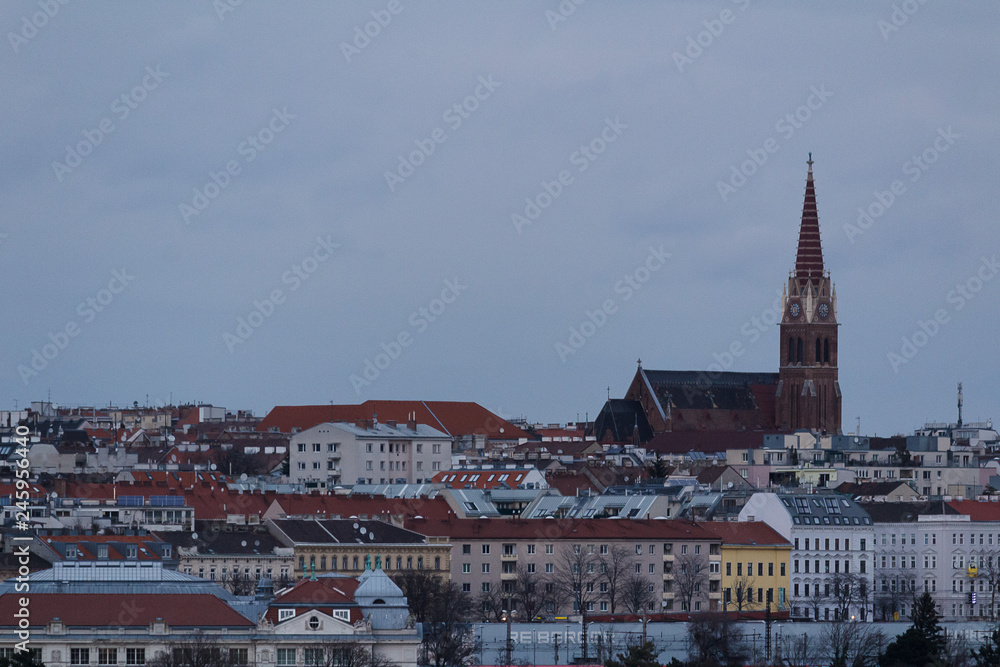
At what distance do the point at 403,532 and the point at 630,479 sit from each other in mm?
46800

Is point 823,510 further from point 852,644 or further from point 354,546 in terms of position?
point 852,644

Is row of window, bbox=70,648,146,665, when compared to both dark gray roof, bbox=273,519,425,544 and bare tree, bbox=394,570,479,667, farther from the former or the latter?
dark gray roof, bbox=273,519,425,544

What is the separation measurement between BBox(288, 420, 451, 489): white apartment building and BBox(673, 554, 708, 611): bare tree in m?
48.3

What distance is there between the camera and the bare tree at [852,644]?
321 feet

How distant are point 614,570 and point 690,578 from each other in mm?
3275

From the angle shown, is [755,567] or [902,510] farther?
[902,510]

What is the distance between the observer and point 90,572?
88375 millimetres

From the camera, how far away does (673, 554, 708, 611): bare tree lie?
4811 inches

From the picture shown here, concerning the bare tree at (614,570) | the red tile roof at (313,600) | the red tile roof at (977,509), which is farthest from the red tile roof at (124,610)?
the red tile roof at (977,509)

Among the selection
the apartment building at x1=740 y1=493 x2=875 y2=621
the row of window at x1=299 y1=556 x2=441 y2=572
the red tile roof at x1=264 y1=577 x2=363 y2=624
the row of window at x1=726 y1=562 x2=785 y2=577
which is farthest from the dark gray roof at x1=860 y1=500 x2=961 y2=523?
the red tile roof at x1=264 y1=577 x2=363 y2=624

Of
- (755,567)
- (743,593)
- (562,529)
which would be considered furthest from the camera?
(755,567)

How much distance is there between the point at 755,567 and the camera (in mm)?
125812

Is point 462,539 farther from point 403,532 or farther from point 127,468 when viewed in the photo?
point 127,468

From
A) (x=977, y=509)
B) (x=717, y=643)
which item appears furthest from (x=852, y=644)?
(x=977, y=509)
